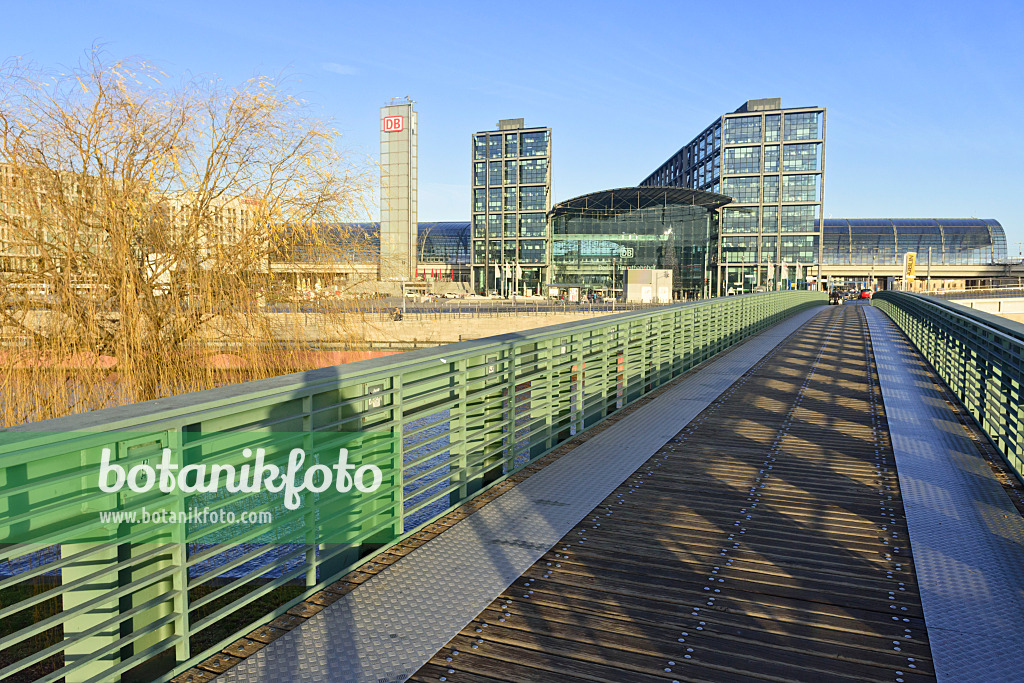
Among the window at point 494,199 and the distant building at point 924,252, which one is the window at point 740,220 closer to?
the window at point 494,199

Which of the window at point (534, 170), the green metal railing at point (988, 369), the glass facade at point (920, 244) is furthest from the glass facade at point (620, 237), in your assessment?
the green metal railing at point (988, 369)

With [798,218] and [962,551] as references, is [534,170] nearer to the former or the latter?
[798,218]

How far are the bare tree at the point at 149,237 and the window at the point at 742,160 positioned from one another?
92943mm

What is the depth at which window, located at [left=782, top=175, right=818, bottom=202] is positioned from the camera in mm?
92312

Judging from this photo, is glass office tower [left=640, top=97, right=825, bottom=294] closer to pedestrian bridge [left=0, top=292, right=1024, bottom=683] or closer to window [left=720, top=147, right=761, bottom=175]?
window [left=720, top=147, right=761, bottom=175]

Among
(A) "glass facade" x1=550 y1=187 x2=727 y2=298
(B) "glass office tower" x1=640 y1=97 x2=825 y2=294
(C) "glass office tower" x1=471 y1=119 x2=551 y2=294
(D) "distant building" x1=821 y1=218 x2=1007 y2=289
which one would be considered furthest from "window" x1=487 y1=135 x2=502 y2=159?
(D) "distant building" x1=821 y1=218 x2=1007 y2=289

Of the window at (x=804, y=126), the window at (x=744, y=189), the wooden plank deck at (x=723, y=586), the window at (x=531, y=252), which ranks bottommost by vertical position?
the wooden plank deck at (x=723, y=586)

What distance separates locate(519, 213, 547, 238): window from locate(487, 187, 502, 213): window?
10.6 feet

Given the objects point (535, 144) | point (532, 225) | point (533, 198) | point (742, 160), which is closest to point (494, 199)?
point (533, 198)

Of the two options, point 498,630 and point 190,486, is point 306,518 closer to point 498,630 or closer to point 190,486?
point 190,486

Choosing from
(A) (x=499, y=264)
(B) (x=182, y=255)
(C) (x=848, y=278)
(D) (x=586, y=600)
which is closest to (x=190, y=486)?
(D) (x=586, y=600)

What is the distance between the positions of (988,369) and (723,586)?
529cm

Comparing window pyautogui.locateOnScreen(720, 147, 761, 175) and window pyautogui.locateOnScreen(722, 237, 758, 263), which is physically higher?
window pyautogui.locateOnScreen(720, 147, 761, 175)

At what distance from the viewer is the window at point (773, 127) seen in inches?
3652
